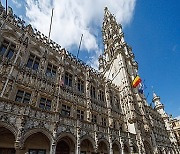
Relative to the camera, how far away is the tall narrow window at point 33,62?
16769 millimetres

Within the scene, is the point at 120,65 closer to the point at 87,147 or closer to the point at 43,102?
the point at 87,147

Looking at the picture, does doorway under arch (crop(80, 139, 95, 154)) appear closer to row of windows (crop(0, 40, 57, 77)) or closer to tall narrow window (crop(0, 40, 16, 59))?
row of windows (crop(0, 40, 57, 77))

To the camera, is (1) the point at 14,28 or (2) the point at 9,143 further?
(1) the point at 14,28

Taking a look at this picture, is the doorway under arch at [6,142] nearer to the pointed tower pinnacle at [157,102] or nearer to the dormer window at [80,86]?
the dormer window at [80,86]

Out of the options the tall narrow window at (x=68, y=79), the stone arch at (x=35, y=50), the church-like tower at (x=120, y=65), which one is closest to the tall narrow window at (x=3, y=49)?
the stone arch at (x=35, y=50)

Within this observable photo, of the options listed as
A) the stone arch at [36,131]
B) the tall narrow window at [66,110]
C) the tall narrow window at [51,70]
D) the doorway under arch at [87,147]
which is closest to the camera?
the stone arch at [36,131]

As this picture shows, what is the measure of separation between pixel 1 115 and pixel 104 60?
35.8 meters

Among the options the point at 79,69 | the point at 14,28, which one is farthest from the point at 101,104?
the point at 14,28

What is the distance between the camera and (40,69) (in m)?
17.1

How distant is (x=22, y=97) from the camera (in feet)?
46.2

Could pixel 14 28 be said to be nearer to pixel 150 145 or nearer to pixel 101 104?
pixel 101 104

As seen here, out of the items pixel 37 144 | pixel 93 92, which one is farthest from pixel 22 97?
pixel 93 92

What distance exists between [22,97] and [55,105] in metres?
3.55

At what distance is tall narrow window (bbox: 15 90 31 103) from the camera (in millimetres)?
13844
